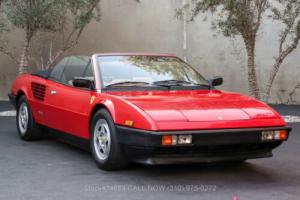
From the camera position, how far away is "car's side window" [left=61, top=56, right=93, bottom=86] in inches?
284

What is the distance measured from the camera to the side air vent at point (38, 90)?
7.86 metres

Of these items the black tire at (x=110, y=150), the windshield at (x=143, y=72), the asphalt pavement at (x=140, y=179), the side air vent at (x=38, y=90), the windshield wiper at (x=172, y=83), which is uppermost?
the windshield at (x=143, y=72)

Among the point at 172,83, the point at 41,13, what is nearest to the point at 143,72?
the point at 172,83

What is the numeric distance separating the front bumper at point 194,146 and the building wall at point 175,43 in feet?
29.0

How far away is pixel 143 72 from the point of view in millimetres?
6953

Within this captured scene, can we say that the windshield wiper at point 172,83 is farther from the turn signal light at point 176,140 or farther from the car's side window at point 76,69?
the turn signal light at point 176,140

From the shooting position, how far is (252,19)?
11.3 metres

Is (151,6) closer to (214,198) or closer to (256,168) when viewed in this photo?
(256,168)

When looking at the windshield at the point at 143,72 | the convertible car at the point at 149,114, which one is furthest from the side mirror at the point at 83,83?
the windshield at the point at 143,72

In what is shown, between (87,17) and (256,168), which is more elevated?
(87,17)

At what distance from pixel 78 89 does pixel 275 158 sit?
2.61 m

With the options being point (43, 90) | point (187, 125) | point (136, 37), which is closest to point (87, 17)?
point (136, 37)

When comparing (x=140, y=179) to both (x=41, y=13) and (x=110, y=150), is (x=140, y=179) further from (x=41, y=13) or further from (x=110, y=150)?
(x=41, y=13)

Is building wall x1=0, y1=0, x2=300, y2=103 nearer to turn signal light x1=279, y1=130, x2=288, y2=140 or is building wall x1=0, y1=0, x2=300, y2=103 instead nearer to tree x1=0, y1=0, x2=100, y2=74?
tree x1=0, y1=0, x2=100, y2=74
